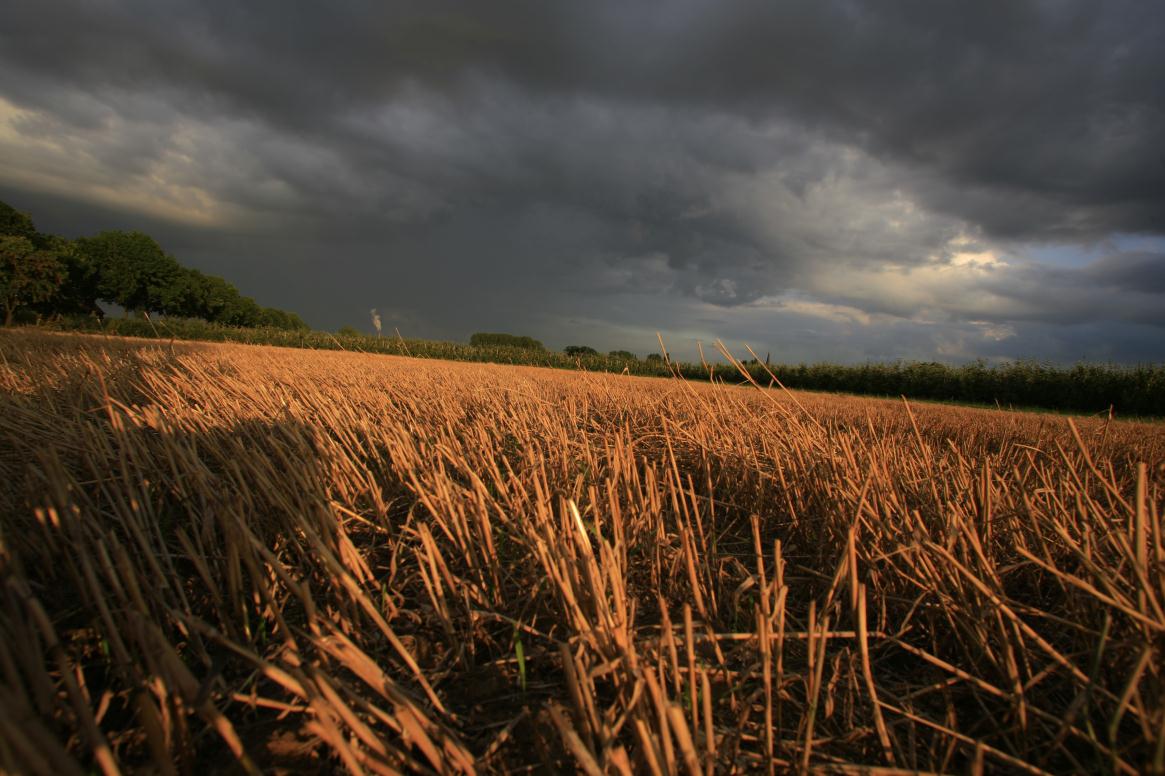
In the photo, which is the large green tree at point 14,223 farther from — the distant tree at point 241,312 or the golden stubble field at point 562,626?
the golden stubble field at point 562,626

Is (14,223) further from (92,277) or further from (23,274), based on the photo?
(23,274)

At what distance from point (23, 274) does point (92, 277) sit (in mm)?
20748

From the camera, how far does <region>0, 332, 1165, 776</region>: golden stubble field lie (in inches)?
35.0

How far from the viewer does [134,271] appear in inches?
1969

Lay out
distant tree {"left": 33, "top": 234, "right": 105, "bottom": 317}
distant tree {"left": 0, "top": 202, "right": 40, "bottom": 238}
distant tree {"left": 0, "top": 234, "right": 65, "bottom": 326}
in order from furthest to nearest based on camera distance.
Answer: distant tree {"left": 0, "top": 202, "right": 40, "bottom": 238}, distant tree {"left": 33, "top": 234, "right": 105, "bottom": 317}, distant tree {"left": 0, "top": 234, "right": 65, "bottom": 326}

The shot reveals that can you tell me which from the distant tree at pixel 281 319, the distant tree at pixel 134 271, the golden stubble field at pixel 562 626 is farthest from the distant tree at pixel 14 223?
the golden stubble field at pixel 562 626

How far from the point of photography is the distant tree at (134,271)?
159 feet

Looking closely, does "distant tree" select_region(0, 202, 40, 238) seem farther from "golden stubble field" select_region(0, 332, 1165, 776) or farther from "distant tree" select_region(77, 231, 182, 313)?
"golden stubble field" select_region(0, 332, 1165, 776)

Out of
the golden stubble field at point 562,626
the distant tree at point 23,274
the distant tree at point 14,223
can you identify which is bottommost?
the golden stubble field at point 562,626

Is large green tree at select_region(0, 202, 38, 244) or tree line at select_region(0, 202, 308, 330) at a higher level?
large green tree at select_region(0, 202, 38, 244)

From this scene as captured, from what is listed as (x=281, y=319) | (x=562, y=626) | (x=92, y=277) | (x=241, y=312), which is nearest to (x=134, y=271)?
(x=92, y=277)

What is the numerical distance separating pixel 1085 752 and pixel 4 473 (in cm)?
358

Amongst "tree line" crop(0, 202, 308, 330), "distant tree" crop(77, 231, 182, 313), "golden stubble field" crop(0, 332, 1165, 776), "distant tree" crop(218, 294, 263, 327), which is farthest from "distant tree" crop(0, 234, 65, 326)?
"golden stubble field" crop(0, 332, 1165, 776)

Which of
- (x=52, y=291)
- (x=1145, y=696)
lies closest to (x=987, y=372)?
(x=1145, y=696)
